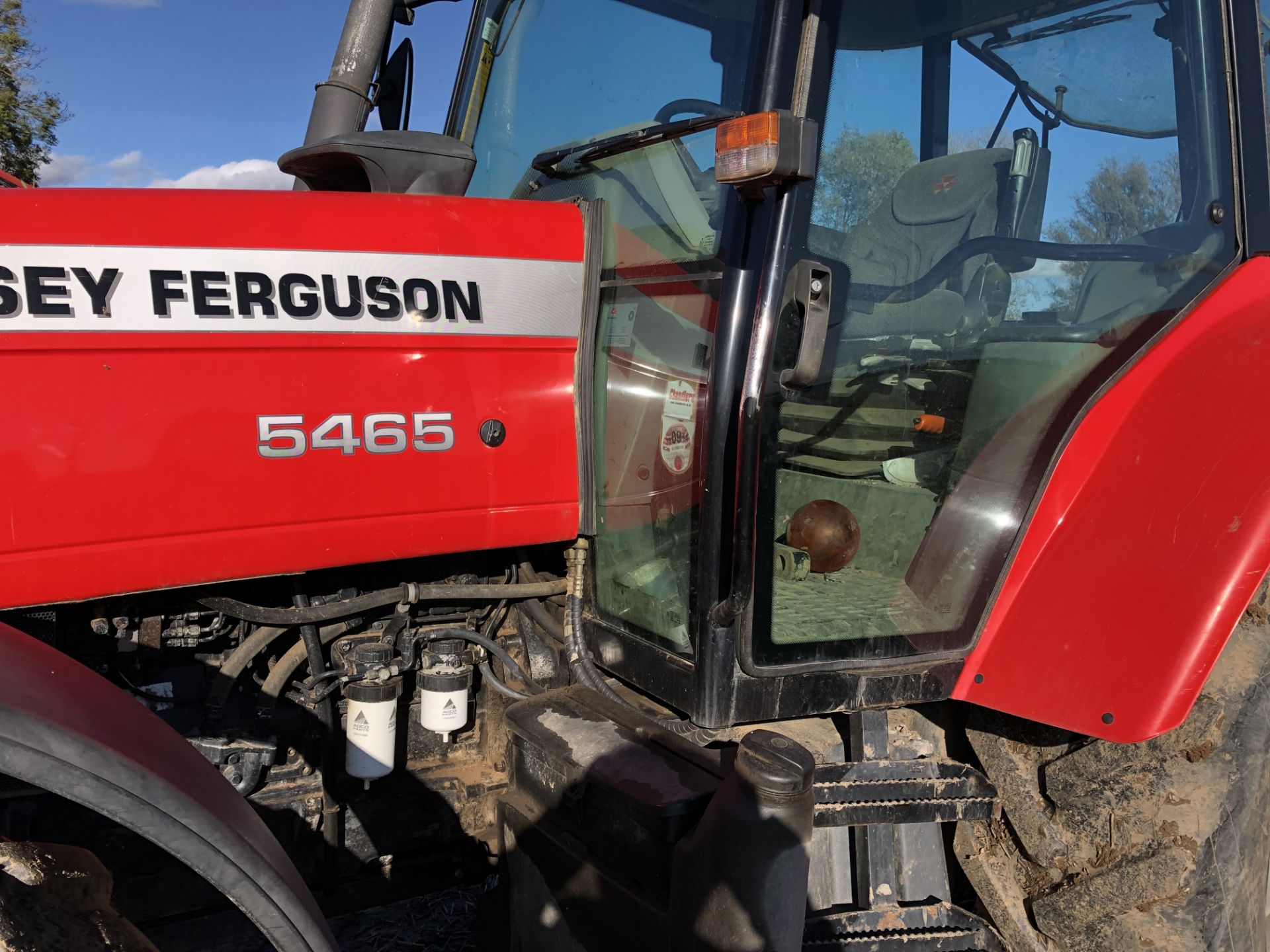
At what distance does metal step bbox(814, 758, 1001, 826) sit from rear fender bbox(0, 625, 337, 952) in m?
0.91

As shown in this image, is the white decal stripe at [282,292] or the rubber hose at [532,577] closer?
the white decal stripe at [282,292]

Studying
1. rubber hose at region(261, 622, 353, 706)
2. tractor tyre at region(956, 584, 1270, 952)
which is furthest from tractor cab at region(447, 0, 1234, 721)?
rubber hose at region(261, 622, 353, 706)

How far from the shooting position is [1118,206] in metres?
1.78

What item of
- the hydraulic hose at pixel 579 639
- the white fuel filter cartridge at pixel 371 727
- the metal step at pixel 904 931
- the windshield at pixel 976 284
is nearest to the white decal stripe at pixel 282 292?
the hydraulic hose at pixel 579 639

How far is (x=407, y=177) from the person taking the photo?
1768 millimetres

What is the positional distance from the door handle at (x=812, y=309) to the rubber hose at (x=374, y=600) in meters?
0.79

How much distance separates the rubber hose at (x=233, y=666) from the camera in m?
1.78

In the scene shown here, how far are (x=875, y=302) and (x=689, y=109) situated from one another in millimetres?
478

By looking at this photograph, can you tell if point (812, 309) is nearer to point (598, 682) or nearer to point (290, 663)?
point (598, 682)

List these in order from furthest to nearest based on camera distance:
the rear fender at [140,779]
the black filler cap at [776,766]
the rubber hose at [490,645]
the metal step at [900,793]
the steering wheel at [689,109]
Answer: the rubber hose at [490,645] → the metal step at [900,793] → the steering wheel at [689,109] → the black filler cap at [776,766] → the rear fender at [140,779]

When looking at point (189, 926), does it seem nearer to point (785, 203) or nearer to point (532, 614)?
point (532, 614)

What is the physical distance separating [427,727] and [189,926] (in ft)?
1.91

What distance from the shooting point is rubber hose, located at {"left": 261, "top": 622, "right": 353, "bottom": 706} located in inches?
73.0

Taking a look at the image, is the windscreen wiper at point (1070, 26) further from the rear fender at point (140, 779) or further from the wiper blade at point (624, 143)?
the rear fender at point (140, 779)
